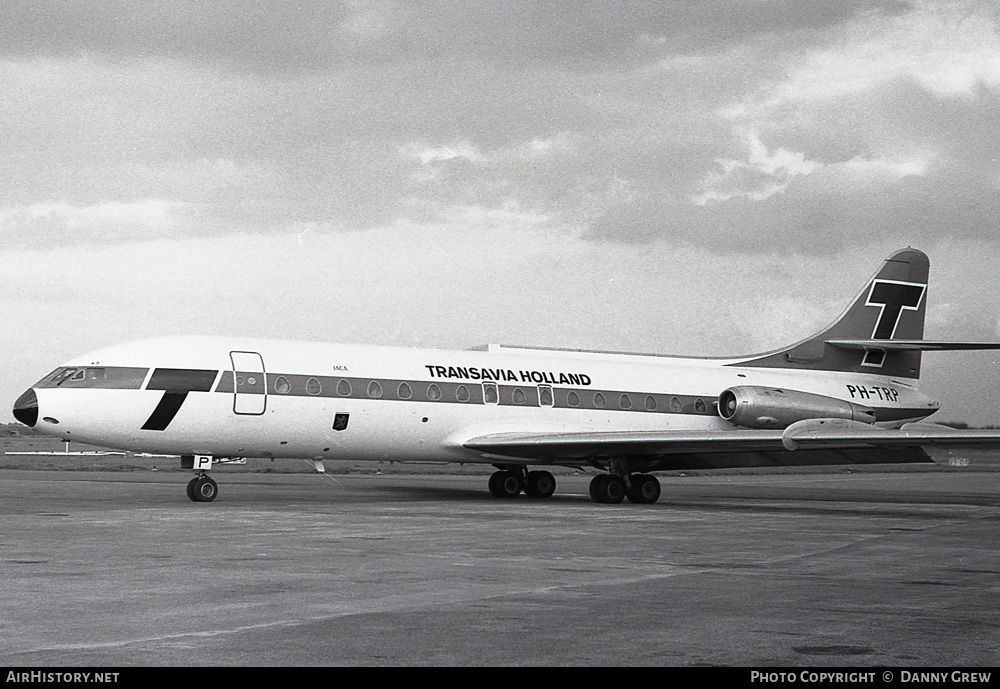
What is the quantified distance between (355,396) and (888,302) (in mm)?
16779

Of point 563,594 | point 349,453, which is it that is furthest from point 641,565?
point 349,453

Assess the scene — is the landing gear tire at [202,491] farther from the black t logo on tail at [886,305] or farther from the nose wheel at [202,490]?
the black t logo on tail at [886,305]

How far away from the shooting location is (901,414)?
32.3 m

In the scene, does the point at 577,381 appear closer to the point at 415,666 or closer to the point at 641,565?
the point at 641,565

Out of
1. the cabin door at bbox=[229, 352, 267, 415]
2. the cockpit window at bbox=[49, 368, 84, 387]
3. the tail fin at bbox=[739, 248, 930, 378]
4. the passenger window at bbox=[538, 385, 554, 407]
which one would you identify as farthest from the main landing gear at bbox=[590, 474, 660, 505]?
the cockpit window at bbox=[49, 368, 84, 387]

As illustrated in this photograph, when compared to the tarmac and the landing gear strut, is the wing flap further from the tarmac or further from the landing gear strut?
the tarmac

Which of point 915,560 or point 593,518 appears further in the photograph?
point 593,518

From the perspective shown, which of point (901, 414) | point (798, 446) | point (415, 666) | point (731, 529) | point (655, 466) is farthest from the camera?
point (901, 414)

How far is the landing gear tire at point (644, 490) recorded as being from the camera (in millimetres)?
25406

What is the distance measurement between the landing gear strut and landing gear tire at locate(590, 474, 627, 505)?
2.71 metres

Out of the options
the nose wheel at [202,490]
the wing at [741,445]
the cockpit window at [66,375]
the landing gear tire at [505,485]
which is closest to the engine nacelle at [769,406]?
the wing at [741,445]

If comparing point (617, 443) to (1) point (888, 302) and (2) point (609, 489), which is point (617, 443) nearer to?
(2) point (609, 489)

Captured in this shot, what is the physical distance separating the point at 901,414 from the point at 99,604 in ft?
91.1
